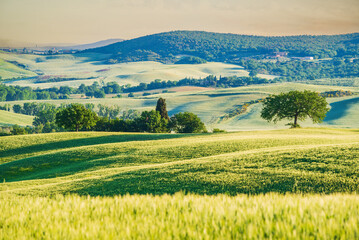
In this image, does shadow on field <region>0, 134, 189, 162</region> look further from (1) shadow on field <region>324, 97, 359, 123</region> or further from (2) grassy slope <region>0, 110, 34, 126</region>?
(2) grassy slope <region>0, 110, 34, 126</region>

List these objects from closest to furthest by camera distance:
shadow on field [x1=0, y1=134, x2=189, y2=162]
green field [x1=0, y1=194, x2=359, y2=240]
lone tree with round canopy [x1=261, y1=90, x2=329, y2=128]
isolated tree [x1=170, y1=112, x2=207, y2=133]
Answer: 1. green field [x1=0, y1=194, x2=359, y2=240]
2. shadow on field [x1=0, y1=134, x2=189, y2=162]
3. lone tree with round canopy [x1=261, y1=90, x2=329, y2=128]
4. isolated tree [x1=170, y1=112, x2=207, y2=133]

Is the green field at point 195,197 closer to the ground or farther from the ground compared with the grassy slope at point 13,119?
farther from the ground

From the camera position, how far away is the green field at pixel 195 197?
5527 millimetres

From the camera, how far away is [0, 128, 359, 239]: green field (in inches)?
218

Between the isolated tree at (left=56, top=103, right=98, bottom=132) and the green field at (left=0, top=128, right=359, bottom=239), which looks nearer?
the green field at (left=0, top=128, right=359, bottom=239)

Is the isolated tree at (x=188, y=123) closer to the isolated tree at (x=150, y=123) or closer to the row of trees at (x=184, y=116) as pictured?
the row of trees at (x=184, y=116)

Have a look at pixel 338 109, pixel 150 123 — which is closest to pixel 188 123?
pixel 150 123

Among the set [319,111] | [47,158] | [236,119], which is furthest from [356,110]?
[47,158]

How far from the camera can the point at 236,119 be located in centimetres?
14300

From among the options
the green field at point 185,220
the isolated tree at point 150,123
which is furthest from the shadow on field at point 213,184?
the isolated tree at point 150,123

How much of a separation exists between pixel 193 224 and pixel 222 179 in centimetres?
1176

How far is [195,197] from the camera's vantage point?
27.9 ft

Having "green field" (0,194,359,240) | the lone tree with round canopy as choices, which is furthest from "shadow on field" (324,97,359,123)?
"green field" (0,194,359,240)

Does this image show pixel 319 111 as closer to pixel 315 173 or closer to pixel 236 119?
pixel 315 173
